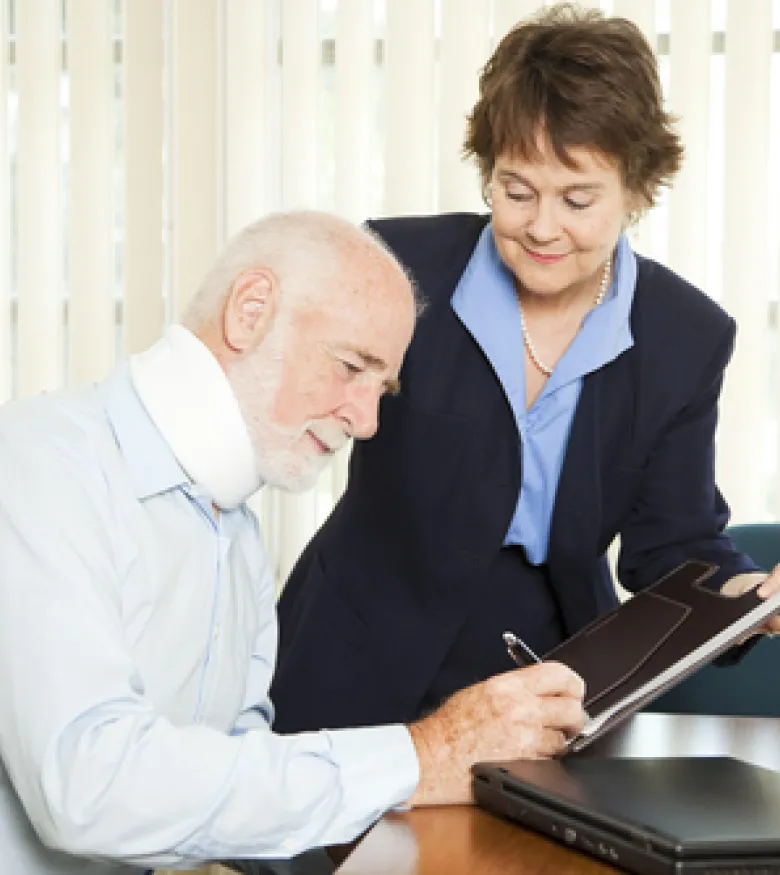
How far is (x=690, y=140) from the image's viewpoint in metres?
3.19

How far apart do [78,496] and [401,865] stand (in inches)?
19.3

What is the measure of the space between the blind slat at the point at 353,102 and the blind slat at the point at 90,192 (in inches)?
25.1

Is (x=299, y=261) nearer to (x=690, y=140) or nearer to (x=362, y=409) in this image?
(x=362, y=409)

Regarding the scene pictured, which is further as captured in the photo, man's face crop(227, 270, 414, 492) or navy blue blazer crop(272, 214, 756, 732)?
navy blue blazer crop(272, 214, 756, 732)

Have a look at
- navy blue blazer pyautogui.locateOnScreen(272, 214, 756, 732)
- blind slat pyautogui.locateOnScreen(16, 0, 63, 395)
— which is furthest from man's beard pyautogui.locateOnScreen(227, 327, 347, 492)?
blind slat pyautogui.locateOnScreen(16, 0, 63, 395)

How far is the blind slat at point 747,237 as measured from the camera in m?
3.15

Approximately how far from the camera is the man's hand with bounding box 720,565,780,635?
170 cm

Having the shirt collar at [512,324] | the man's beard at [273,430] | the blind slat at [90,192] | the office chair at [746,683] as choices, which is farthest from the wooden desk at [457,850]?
the blind slat at [90,192]

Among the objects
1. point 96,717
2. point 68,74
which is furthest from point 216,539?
point 68,74

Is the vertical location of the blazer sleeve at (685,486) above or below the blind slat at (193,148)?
below

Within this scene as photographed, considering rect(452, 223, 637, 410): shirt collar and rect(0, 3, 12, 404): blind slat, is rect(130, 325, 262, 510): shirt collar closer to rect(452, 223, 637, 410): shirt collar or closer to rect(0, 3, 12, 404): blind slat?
rect(452, 223, 637, 410): shirt collar

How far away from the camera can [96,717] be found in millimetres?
1225

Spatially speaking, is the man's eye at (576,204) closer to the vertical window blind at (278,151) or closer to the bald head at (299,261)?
Answer: the bald head at (299,261)

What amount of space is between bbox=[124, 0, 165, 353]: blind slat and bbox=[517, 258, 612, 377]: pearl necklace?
5.14 ft
